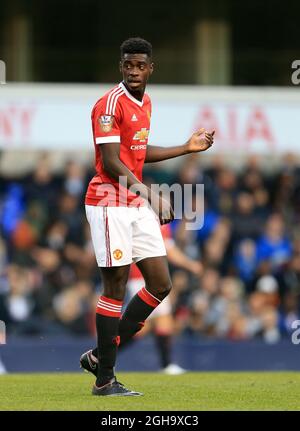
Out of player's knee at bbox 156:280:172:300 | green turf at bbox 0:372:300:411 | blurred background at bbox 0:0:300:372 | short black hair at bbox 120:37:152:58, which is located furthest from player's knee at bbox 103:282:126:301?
blurred background at bbox 0:0:300:372

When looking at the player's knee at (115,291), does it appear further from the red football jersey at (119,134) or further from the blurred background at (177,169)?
the blurred background at (177,169)

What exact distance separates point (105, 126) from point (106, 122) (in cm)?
3

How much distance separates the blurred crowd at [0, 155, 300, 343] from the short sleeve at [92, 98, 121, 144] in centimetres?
777

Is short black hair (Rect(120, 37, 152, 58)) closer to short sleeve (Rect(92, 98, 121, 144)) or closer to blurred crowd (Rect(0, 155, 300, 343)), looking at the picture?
short sleeve (Rect(92, 98, 121, 144))

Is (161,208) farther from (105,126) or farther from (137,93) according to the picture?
(137,93)

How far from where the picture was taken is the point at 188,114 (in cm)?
1953

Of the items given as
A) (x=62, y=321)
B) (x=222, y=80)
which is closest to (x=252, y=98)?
(x=222, y=80)

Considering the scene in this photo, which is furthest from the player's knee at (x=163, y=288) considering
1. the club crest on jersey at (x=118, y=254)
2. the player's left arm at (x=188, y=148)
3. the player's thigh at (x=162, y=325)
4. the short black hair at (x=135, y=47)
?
the player's thigh at (x=162, y=325)

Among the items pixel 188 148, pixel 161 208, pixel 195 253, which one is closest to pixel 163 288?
pixel 161 208

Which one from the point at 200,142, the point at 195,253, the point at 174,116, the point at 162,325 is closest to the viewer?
the point at 200,142

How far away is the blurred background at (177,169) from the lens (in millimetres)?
15759

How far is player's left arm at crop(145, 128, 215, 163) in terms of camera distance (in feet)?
27.8

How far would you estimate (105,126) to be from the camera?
796cm

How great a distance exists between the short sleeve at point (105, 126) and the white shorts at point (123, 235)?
532mm
